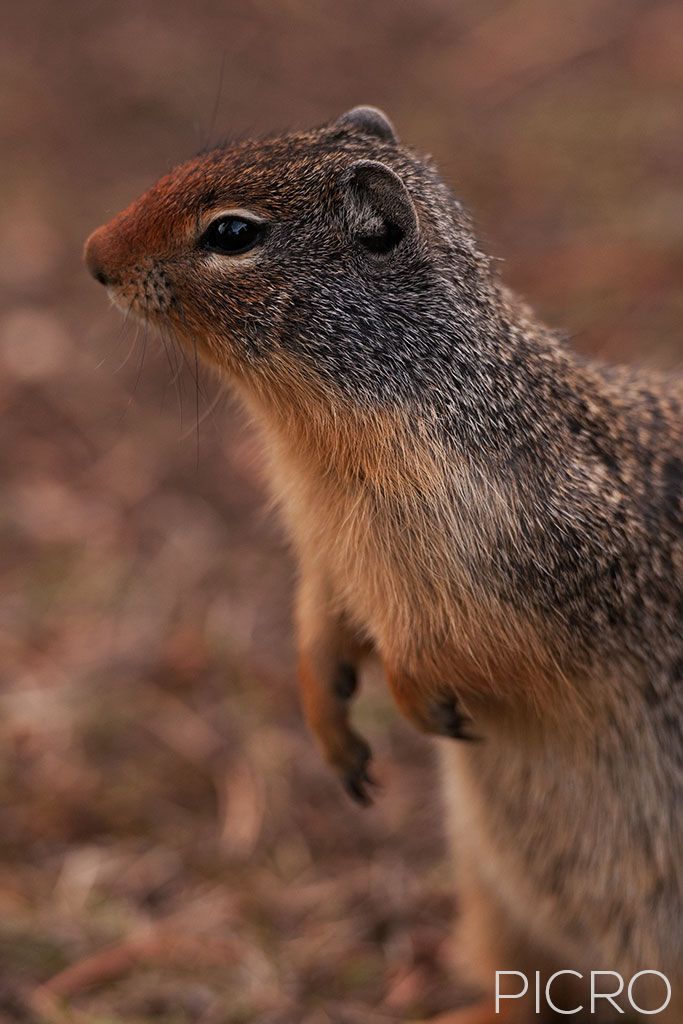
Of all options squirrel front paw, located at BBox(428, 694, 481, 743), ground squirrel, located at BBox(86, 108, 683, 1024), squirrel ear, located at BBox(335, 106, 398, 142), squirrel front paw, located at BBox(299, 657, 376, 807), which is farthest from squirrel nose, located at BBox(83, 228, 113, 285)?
squirrel front paw, located at BBox(428, 694, 481, 743)

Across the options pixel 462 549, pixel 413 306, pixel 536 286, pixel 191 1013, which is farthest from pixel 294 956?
pixel 536 286

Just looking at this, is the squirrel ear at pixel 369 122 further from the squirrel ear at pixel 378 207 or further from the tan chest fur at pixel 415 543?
the tan chest fur at pixel 415 543

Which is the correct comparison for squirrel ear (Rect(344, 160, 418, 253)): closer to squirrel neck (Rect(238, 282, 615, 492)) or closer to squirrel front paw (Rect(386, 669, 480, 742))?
squirrel neck (Rect(238, 282, 615, 492))

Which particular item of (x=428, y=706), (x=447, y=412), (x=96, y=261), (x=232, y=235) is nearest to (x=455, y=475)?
(x=447, y=412)

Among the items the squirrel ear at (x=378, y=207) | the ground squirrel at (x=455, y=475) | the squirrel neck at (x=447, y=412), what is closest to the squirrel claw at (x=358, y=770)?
the ground squirrel at (x=455, y=475)

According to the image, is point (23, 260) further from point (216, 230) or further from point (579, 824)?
point (579, 824)

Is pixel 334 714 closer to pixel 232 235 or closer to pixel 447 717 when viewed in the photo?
pixel 447 717
